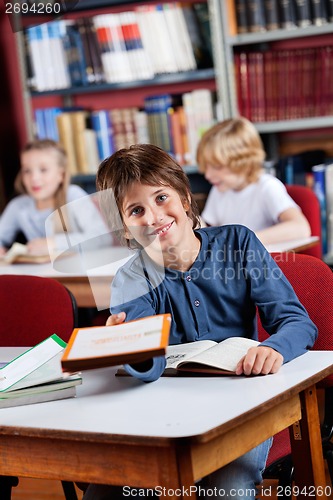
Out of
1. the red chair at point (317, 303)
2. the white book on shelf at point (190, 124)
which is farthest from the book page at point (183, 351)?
the white book on shelf at point (190, 124)

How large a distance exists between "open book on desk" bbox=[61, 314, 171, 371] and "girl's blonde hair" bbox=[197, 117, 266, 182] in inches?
77.3

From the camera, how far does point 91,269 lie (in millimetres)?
2332

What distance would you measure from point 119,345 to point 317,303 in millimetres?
653

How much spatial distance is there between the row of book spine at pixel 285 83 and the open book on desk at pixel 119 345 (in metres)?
2.62

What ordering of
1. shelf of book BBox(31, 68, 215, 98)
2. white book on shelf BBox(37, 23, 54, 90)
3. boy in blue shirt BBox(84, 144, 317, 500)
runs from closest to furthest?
boy in blue shirt BBox(84, 144, 317, 500) → shelf of book BBox(31, 68, 215, 98) → white book on shelf BBox(37, 23, 54, 90)

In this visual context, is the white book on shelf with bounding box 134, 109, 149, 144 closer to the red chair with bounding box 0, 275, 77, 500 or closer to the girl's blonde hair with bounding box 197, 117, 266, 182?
the girl's blonde hair with bounding box 197, 117, 266, 182

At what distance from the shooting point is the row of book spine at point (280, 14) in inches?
152

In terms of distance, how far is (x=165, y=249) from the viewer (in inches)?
75.7

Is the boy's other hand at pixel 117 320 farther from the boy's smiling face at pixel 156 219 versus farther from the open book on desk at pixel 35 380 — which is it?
the boy's smiling face at pixel 156 219

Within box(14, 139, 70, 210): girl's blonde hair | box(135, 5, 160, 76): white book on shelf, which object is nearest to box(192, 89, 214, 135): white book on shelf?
box(135, 5, 160, 76): white book on shelf

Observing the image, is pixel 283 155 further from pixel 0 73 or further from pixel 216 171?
pixel 0 73

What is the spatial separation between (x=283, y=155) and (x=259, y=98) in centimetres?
40

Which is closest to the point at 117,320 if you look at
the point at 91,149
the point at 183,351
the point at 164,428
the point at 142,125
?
the point at 183,351

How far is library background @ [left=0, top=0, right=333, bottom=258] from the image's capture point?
3.97 meters
